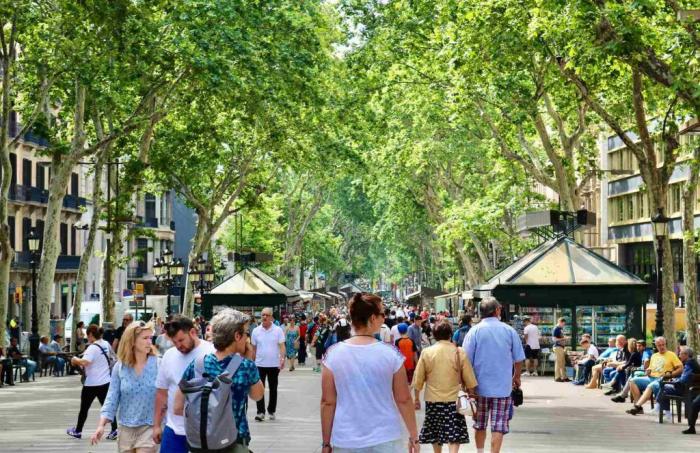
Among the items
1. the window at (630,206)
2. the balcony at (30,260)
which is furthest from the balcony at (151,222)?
the window at (630,206)

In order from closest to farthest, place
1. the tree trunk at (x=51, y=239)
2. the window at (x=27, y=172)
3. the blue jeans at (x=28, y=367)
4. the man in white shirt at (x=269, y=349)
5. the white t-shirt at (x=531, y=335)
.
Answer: the man in white shirt at (x=269, y=349)
the white t-shirt at (x=531, y=335)
the blue jeans at (x=28, y=367)
the tree trunk at (x=51, y=239)
the window at (x=27, y=172)

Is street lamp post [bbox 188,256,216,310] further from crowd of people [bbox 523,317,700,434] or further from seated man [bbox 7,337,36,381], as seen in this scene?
crowd of people [bbox 523,317,700,434]

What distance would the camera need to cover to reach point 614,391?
93.6 ft

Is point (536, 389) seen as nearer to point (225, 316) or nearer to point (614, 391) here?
point (614, 391)

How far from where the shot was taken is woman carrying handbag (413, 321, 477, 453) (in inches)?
535

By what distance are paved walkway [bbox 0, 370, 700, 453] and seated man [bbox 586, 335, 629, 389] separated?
0.75 meters

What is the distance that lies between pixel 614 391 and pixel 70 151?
16.2 m

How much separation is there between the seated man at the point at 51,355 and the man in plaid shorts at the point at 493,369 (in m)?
26.8

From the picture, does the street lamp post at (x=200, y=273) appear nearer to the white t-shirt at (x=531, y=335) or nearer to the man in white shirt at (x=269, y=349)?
the white t-shirt at (x=531, y=335)

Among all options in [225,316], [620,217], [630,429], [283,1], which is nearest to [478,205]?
[283,1]

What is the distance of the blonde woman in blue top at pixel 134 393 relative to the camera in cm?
1105

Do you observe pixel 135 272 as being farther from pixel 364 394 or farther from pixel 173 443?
pixel 364 394

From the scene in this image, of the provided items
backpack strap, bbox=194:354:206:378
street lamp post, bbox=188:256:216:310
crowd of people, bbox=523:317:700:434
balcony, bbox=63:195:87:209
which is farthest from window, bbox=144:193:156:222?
backpack strap, bbox=194:354:206:378

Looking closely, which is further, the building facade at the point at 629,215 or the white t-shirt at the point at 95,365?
the building facade at the point at 629,215
